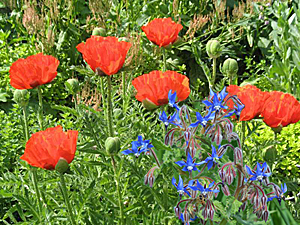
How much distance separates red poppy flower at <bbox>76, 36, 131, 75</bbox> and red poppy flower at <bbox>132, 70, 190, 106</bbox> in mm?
87

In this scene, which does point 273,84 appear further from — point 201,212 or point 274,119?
point 201,212

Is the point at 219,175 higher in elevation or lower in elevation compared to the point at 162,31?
lower

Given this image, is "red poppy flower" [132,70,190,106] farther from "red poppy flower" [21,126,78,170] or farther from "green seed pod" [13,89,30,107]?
Answer: "green seed pod" [13,89,30,107]

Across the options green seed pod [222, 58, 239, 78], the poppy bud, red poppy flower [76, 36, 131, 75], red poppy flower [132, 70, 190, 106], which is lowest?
green seed pod [222, 58, 239, 78]

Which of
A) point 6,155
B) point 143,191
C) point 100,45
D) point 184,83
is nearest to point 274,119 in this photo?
point 184,83

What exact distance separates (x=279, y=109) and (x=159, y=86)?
39 centimetres

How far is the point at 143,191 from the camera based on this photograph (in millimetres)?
1261

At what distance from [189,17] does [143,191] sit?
2.24 metres

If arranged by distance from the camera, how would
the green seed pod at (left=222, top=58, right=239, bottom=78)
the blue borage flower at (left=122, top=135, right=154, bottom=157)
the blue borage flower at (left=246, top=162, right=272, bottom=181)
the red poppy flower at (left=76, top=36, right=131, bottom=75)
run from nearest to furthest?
the blue borage flower at (left=246, top=162, right=272, bottom=181) < the blue borage flower at (left=122, top=135, right=154, bottom=157) < the red poppy flower at (left=76, top=36, right=131, bottom=75) < the green seed pod at (left=222, top=58, right=239, bottom=78)

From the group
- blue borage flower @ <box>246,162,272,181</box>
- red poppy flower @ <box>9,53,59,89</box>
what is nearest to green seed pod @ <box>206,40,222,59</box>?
red poppy flower @ <box>9,53,59,89</box>

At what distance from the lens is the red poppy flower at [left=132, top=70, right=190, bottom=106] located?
1.16 metres

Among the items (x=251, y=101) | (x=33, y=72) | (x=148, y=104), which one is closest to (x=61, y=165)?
(x=148, y=104)

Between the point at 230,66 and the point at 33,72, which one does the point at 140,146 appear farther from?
the point at 230,66

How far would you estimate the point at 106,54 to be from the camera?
1.16 meters
